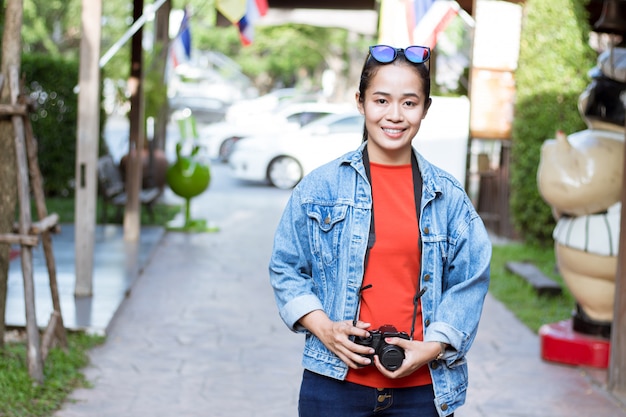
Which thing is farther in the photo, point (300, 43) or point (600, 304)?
Answer: point (300, 43)

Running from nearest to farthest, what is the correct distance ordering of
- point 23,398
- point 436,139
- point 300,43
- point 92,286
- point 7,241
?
point 23,398, point 7,241, point 92,286, point 436,139, point 300,43

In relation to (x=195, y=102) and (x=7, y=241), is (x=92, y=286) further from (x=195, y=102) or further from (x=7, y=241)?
(x=195, y=102)

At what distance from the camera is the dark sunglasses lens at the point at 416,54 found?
2916mm

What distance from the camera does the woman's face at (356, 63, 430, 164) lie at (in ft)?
9.57

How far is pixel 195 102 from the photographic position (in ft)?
121

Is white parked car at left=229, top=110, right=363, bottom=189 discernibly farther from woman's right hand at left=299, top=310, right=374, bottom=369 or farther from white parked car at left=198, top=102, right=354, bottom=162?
woman's right hand at left=299, top=310, right=374, bottom=369

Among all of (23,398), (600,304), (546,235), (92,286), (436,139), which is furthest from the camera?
(546,235)

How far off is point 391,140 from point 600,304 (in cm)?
442

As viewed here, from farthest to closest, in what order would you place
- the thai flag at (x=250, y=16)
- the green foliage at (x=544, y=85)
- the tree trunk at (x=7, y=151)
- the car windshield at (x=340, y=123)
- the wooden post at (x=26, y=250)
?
the car windshield at (x=340, y=123) → the green foliage at (x=544, y=85) → the thai flag at (x=250, y=16) → the tree trunk at (x=7, y=151) → the wooden post at (x=26, y=250)

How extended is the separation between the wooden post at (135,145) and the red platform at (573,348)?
19.0 feet

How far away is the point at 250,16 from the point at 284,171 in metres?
9.16

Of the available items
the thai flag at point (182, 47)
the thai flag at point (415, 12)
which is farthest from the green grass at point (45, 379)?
the thai flag at point (182, 47)

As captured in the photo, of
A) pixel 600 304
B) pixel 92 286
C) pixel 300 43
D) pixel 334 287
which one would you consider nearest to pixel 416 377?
pixel 334 287

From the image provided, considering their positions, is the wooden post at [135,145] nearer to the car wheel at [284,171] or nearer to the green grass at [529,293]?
the green grass at [529,293]
